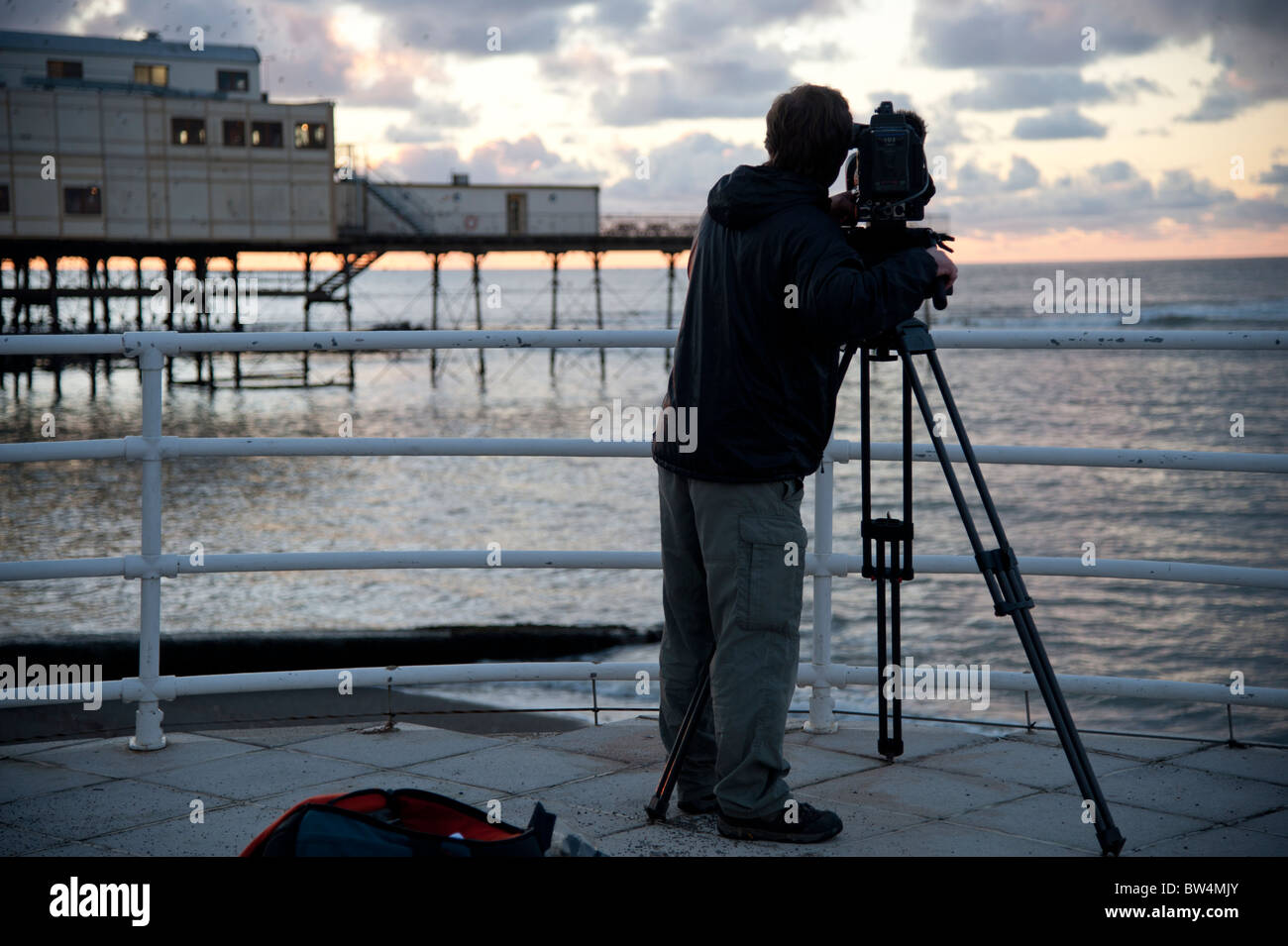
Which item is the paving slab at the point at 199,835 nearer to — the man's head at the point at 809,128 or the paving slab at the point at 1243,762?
the man's head at the point at 809,128

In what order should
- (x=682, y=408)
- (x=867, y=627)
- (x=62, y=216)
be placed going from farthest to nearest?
(x=62, y=216) < (x=867, y=627) < (x=682, y=408)

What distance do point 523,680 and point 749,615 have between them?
1.28 meters

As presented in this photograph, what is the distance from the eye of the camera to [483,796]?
3.63m

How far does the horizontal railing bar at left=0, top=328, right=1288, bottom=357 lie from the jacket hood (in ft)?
2.45

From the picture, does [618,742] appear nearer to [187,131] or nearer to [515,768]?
[515,768]

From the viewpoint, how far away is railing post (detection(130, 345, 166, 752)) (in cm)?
406

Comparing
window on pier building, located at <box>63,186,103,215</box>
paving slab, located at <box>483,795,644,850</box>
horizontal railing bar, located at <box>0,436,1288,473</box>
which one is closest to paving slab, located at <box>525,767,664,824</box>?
paving slab, located at <box>483,795,644,850</box>

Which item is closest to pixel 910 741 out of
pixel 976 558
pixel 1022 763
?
pixel 1022 763

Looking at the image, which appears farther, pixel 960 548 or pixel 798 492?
pixel 960 548

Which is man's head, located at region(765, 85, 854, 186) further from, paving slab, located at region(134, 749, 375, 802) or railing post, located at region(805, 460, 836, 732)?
paving slab, located at region(134, 749, 375, 802)

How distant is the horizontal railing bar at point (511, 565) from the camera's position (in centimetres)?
390

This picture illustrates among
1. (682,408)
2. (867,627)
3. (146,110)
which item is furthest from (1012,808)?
(146,110)

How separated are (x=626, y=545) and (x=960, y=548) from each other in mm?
4814
